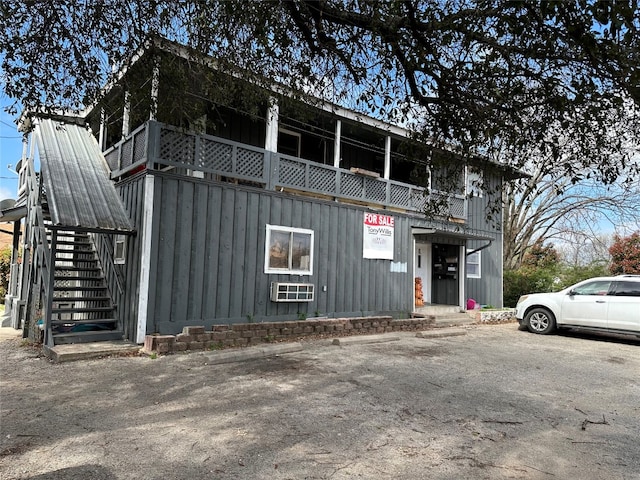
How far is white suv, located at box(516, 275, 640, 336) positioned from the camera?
10242mm

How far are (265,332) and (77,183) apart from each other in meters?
5.05

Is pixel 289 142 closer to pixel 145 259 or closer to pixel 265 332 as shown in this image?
pixel 265 332

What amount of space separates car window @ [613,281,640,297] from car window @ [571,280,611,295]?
20 centimetres

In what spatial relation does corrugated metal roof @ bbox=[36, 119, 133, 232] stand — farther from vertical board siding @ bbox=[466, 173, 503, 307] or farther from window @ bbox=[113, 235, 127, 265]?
vertical board siding @ bbox=[466, 173, 503, 307]

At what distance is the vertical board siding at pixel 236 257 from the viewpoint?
831 centimetres

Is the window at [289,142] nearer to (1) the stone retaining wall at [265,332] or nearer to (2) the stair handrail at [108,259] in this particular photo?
(1) the stone retaining wall at [265,332]

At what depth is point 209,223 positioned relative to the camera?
8.83m

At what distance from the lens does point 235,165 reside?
370 inches

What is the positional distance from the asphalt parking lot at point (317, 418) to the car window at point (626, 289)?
2982 millimetres

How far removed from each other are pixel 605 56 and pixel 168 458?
502cm

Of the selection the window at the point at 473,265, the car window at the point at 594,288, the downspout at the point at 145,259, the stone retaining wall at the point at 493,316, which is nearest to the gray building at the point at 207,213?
the downspout at the point at 145,259

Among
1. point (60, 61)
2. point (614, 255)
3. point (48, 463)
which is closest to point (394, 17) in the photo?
point (60, 61)

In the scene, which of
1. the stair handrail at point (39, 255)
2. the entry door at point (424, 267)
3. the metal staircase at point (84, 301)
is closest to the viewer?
the stair handrail at point (39, 255)

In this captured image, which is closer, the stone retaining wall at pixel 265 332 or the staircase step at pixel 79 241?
the stone retaining wall at pixel 265 332
